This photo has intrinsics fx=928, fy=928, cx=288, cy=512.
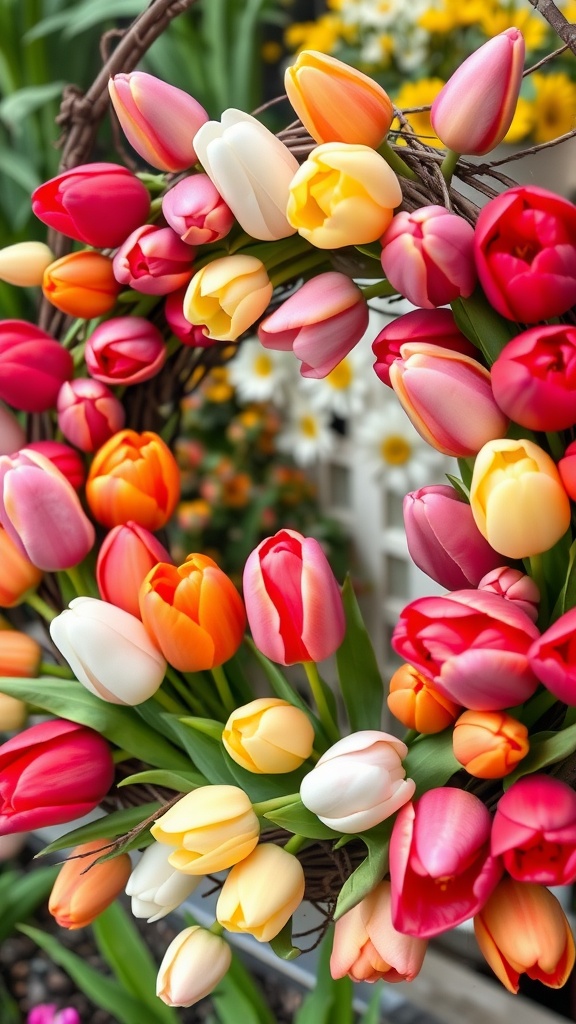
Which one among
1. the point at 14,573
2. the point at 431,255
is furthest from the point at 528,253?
the point at 14,573

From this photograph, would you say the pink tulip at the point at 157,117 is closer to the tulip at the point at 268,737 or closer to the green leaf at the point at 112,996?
the tulip at the point at 268,737

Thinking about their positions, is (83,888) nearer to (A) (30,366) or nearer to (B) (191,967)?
(B) (191,967)

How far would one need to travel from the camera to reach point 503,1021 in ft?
2.27

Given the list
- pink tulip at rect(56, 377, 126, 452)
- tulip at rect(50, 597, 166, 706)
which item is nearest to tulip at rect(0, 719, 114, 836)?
tulip at rect(50, 597, 166, 706)

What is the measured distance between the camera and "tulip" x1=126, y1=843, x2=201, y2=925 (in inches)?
14.3

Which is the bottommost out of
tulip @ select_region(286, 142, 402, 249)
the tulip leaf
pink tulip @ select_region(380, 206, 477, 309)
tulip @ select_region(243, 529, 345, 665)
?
the tulip leaf

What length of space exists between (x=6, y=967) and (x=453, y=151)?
30.1 inches

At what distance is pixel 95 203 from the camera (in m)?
0.37

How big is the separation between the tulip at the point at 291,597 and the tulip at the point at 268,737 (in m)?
0.02

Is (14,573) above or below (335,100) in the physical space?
below

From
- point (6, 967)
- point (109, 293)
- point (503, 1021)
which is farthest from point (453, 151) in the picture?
point (6, 967)

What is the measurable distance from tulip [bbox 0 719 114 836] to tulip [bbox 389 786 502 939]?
0.44 feet

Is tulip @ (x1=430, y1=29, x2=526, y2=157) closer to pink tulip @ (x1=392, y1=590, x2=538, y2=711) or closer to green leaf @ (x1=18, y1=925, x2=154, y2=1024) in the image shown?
pink tulip @ (x1=392, y1=590, x2=538, y2=711)

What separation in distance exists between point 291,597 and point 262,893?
10 centimetres
